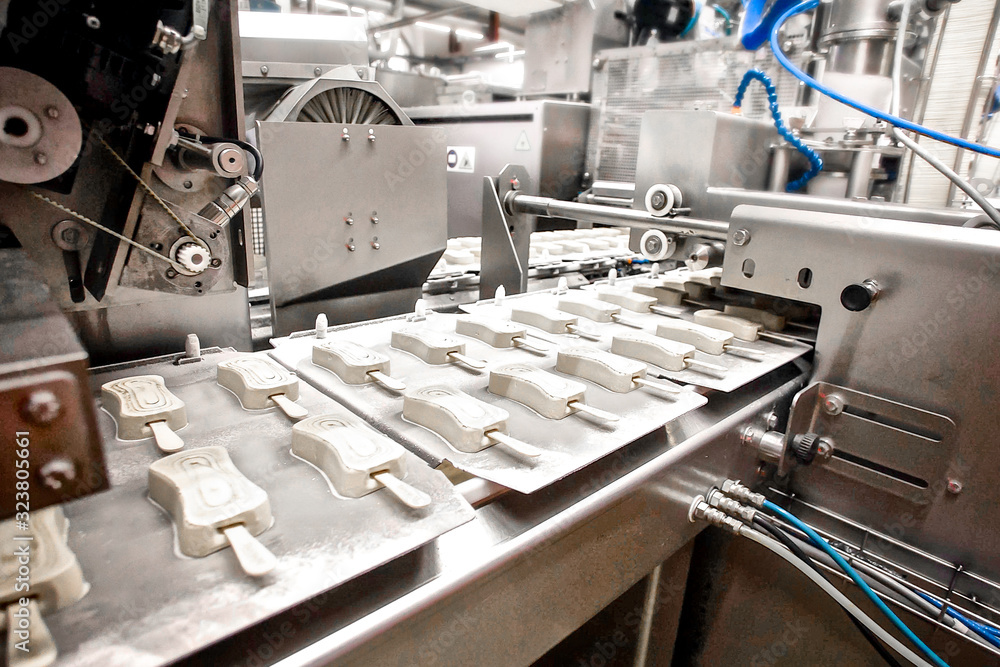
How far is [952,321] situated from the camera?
96 cm

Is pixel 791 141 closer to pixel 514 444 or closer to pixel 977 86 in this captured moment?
pixel 977 86

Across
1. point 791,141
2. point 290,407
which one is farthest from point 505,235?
point 290,407

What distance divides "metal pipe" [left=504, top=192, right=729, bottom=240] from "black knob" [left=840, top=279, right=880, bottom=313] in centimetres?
29

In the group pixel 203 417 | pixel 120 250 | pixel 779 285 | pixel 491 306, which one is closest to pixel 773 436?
pixel 779 285

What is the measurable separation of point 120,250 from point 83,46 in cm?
22

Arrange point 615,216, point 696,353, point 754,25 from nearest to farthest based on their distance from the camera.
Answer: point 696,353 → point 615,216 → point 754,25

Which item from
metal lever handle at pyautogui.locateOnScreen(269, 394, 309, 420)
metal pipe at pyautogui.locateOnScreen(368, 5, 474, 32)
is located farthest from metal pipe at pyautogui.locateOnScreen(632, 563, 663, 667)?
metal pipe at pyautogui.locateOnScreen(368, 5, 474, 32)

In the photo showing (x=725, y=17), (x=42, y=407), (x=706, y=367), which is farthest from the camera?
(x=725, y=17)

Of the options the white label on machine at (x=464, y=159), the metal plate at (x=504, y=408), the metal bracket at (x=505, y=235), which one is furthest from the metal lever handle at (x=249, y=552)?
the white label on machine at (x=464, y=159)

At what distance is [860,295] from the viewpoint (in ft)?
3.38

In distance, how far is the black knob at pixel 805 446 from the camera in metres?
1.08

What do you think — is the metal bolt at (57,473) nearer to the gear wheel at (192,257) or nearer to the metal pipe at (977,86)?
the gear wheel at (192,257)

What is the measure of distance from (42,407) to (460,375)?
59 centimetres

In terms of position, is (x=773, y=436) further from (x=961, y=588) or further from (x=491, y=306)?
(x=491, y=306)
